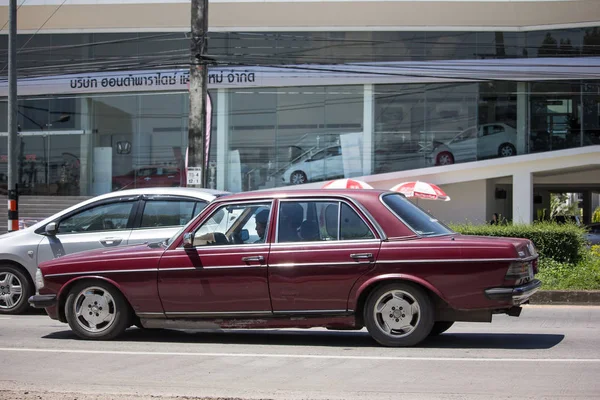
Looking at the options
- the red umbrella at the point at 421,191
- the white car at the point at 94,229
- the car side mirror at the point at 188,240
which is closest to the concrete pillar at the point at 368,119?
the red umbrella at the point at 421,191

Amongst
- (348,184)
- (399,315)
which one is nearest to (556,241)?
(399,315)

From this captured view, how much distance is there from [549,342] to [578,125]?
72.0 ft

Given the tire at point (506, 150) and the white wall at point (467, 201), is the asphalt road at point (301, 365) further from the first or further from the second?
the white wall at point (467, 201)

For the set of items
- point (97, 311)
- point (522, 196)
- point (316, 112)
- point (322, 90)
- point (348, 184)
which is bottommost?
point (97, 311)

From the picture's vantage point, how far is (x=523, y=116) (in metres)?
28.8

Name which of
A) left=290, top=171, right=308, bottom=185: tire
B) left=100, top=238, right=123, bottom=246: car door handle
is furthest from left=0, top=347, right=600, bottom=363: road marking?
left=290, top=171, right=308, bottom=185: tire

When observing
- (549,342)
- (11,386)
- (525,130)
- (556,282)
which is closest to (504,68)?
(525,130)

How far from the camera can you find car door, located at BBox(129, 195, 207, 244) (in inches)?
422

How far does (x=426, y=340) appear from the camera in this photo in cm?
829

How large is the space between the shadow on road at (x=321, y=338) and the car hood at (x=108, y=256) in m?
0.90

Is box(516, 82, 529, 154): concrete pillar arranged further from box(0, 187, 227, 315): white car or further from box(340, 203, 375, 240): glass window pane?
box(340, 203, 375, 240): glass window pane

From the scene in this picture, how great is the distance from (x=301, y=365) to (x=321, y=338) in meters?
1.70

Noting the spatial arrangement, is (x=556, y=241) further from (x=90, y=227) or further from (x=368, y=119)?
(x=368, y=119)

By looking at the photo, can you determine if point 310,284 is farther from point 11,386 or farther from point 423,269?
point 11,386
